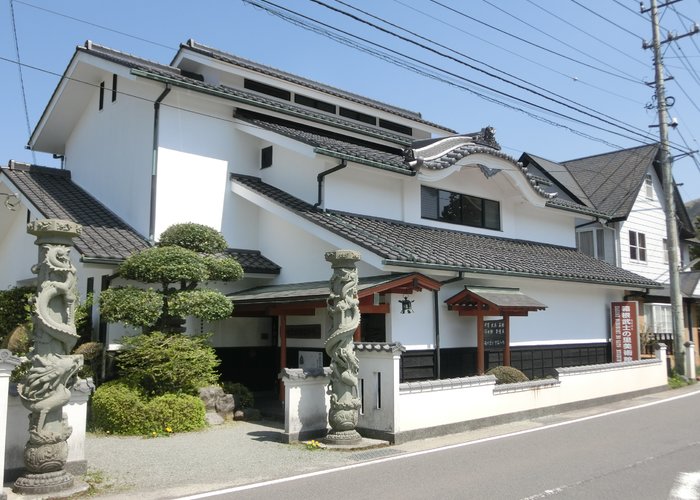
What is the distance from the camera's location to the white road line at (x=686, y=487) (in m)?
6.86

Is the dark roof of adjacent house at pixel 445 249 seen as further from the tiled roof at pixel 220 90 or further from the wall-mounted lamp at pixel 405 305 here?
the tiled roof at pixel 220 90

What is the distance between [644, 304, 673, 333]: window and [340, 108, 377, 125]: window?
1272cm

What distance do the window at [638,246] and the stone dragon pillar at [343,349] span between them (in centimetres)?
1940

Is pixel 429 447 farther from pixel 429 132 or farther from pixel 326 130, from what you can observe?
pixel 429 132

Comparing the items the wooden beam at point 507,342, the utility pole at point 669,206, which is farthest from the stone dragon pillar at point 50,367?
the utility pole at point 669,206

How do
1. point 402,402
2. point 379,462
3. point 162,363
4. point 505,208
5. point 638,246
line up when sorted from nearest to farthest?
1. point 379,462
2. point 402,402
3. point 162,363
4. point 505,208
5. point 638,246

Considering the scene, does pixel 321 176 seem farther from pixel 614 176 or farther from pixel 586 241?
pixel 614 176

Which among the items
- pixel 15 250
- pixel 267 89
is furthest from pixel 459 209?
pixel 15 250

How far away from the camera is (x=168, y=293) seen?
12.5 m

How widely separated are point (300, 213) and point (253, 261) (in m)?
2.31

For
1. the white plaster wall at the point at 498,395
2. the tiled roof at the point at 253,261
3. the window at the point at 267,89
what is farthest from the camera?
the window at the point at 267,89

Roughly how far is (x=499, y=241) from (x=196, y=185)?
9357 mm

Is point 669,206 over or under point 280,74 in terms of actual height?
under

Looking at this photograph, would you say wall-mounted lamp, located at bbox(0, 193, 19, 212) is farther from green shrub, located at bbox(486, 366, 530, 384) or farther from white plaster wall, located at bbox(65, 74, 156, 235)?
green shrub, located at bbox(486, 366, 530, 384)
